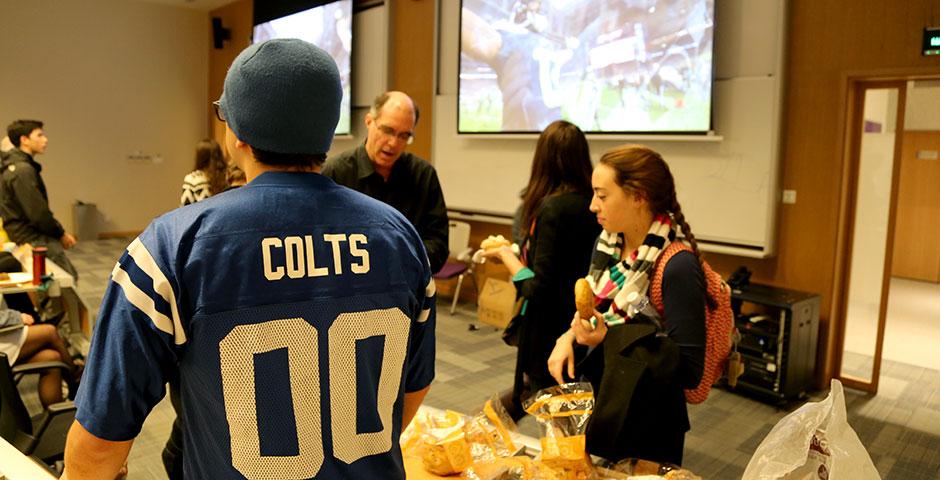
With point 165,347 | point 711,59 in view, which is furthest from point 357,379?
point 711,59

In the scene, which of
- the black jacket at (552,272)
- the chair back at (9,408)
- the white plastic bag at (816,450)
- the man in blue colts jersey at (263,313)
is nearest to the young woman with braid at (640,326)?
the white plastic bag at (816,450)

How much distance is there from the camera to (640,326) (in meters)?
1.63

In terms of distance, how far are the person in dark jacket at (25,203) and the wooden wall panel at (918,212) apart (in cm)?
809

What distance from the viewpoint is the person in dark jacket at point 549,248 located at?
2.39 metres

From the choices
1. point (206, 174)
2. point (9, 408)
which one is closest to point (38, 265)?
point (206, 174)

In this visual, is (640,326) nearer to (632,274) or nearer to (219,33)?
(632,274)

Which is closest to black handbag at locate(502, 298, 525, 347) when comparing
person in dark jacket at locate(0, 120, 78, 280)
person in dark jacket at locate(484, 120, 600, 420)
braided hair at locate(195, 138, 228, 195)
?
person in dark jacket at locate(484, 120, 600, 420)

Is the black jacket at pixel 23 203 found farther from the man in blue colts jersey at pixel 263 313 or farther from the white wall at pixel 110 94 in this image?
the white wall at pixel 110 94

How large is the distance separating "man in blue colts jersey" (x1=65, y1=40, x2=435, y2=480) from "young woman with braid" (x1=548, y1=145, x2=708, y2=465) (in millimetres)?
708

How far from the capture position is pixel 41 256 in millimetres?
3721

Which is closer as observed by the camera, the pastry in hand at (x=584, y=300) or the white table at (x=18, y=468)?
the white table at (x=18, y=468)

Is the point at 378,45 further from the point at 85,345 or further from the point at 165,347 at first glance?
the point at 165,347

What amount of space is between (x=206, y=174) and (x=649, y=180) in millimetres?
3329

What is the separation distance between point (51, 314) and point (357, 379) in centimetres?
446
